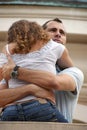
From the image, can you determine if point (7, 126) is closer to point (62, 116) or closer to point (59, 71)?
point (62, 116)

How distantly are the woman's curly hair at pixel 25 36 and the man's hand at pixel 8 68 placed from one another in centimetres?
6

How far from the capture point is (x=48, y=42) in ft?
10.7

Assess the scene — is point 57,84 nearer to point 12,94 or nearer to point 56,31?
point 12,94

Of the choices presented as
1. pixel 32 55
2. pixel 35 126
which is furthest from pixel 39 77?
pixel 35 126

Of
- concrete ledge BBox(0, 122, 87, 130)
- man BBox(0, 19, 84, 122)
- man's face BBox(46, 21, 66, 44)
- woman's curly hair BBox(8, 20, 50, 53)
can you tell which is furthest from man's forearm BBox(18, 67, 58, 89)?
man's face BBox(46, 21, 66, 44)

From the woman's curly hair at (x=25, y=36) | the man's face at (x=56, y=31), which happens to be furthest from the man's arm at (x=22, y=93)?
the man's face at (x=56, y=31)

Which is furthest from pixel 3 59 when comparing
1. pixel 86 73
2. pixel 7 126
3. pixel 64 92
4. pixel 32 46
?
pixel 86 73

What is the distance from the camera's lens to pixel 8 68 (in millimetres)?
3154

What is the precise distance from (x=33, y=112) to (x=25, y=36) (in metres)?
0.45

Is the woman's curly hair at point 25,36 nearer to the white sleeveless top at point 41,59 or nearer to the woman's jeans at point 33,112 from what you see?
the white sleeveless top at point 41,59

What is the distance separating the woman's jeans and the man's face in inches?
25.2

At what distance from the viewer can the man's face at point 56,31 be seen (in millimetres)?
3578

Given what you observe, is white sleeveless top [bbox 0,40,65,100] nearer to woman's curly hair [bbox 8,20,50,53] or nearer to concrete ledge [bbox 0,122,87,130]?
woman's curly hair [bbox 8,20,50,53]

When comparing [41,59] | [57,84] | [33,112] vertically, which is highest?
[41,59]
